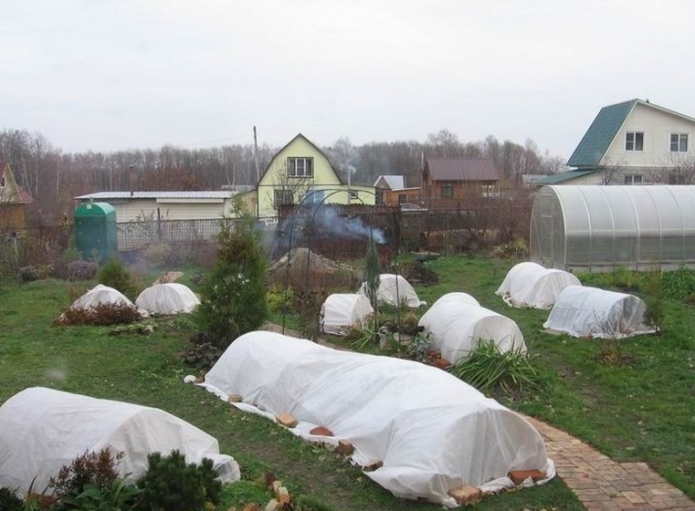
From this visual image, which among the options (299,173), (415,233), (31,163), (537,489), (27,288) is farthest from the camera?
(31,163)

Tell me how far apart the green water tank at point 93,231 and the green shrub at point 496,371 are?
1545 centimetres

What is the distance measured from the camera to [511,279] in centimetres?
1518

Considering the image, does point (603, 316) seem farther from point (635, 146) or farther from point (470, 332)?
point (635, 146)

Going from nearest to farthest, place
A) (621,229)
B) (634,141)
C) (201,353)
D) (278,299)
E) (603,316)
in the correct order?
(201,353), (603,316), (278,299), (621,229), (634,141)

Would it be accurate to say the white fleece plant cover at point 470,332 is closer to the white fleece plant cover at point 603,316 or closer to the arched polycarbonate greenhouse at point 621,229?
the white fleece plant cover at point 603,316

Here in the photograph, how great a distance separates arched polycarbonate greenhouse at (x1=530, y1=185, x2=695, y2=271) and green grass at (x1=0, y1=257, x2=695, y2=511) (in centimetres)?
371

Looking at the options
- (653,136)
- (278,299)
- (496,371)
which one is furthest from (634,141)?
(496,371)

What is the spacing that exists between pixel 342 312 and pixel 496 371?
4.10 meters

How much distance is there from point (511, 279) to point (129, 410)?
37.4 feet

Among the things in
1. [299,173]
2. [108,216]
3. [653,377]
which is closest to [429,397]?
[653,377]

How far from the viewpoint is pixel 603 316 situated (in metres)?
10.7

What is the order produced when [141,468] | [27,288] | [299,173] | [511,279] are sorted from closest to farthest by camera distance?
1. [141,468]
2. [511,279]
3. [27,288]
4. [299,173]

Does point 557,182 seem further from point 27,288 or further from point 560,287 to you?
point 27,288

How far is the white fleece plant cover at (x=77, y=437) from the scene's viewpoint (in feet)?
15.4
